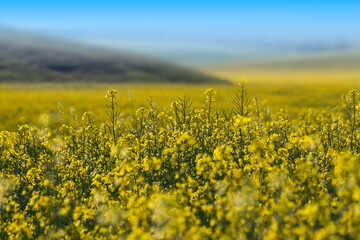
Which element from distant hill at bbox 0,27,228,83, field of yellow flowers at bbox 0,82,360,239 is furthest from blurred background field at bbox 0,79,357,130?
distant hill at bbox 0,27,228,83

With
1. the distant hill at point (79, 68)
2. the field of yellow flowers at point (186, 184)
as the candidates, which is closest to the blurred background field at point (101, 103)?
the field of yellow flowers at point (186, 184)

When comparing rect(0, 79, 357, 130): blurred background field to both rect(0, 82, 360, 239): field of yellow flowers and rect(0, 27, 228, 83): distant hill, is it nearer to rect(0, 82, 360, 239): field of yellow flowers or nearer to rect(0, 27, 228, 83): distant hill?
rect(0, 82, 360, 239): field of yellow flowers

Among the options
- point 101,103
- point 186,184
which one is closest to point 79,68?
point 101,103

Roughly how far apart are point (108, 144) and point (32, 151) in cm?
268

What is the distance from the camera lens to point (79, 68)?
384 feet

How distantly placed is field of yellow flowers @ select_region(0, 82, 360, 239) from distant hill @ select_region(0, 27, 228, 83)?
9268 cm

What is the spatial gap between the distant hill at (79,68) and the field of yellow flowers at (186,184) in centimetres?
9268

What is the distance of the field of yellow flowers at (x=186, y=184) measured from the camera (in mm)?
5641

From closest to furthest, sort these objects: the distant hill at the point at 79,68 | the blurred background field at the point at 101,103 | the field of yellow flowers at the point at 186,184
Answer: the field of yellow flowers at the point at 186,184, the blurred background field at the point at 101,103, the distant hill at the point at 79,68

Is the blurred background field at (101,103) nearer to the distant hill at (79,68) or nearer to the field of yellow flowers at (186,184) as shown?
the field of yellow flowers at (186,184)

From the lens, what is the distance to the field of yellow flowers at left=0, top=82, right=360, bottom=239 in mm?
5641

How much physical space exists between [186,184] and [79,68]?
118 meters

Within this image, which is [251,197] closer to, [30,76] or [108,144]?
[108,144]

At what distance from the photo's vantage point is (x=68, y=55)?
440ft
